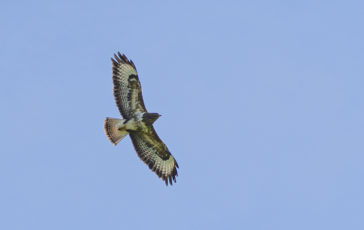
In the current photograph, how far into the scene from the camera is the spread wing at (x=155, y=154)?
17577 millimetres

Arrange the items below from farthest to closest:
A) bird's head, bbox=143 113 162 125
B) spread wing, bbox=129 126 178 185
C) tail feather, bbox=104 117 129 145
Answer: spread wing, bbox=129 126 178 185 → tail feather, bbox=104 117 129 145 → bird's head, bbox=143 113 162 125

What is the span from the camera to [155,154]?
17.9 meters

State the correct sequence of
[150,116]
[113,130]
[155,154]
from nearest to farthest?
[150,116], [113,130], [155,154]

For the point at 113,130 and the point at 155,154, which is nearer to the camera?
the point at 113,130

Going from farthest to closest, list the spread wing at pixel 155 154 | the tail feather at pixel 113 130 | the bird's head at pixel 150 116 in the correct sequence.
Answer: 1. the spread wing at pixel 155 154
2. the tail feather at pixel 113 130
3. the bird's head at pixel 150 116

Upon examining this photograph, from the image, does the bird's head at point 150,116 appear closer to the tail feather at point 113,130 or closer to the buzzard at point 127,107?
the buzzard at point 127,107

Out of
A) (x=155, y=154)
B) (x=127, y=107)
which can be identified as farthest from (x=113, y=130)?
(x=155, y=154)

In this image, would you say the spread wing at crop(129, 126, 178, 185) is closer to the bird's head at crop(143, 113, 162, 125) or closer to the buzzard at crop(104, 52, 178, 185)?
the buzzard at crop(104, 52, 178, 185)

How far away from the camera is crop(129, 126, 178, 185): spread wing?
17.6 m

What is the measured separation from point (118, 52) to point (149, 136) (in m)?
2.29

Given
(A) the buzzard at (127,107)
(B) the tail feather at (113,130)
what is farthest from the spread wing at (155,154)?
(B) the tail feather at (113,130)

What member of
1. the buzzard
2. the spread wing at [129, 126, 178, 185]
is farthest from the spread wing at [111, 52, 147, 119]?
the spread wing at [129, 126, 178, 185]

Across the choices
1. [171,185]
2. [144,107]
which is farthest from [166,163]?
[144,107]

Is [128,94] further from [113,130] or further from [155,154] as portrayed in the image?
[155,154]
